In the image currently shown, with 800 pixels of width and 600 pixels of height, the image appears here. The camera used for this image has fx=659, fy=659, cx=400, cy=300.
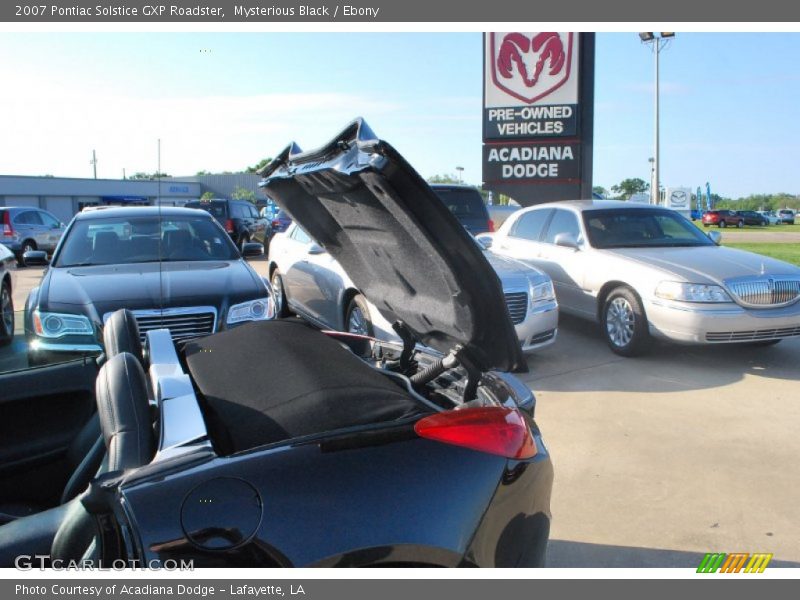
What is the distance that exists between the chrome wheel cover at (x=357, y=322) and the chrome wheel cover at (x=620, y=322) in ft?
9.32

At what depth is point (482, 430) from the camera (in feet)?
6.36

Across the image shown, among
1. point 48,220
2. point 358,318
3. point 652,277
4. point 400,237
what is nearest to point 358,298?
point 358,318

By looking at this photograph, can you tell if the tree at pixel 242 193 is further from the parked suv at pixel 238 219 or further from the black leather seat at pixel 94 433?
the black leather seat at pixel 94 433

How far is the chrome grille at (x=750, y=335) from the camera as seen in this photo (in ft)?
21.7

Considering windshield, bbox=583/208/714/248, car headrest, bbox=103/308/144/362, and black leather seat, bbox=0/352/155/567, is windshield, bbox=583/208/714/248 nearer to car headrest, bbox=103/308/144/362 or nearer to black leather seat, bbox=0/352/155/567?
car headrest, bbox=103/308/144/362

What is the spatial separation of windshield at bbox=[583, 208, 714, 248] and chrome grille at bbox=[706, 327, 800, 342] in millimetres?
1763

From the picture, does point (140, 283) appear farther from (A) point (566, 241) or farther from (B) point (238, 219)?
(B) point (238, 219)

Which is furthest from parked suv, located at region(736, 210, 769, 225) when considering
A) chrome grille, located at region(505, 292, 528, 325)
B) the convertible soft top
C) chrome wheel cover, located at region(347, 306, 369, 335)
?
the convertible soft top

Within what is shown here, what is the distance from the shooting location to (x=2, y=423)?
9.14ft

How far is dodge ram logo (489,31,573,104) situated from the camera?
13.3m

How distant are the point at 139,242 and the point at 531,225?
5.40 metres

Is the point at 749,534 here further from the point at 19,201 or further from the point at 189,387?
the point at 19,201

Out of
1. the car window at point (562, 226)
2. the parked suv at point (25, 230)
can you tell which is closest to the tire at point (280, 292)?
the car window at point (562, 226)

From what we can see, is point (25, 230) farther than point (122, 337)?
Yes
